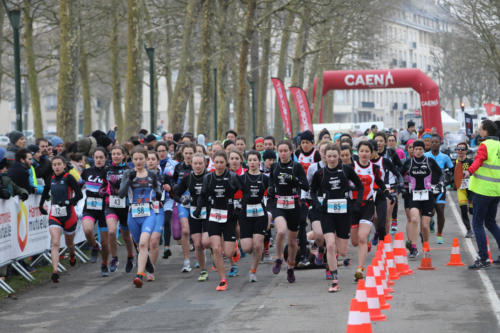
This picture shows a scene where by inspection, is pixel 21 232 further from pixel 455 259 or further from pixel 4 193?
pixel 455 259

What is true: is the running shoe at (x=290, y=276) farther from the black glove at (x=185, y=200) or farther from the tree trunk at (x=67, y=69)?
the tree trunk at (x=67, y=69)

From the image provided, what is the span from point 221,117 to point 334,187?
25.3m

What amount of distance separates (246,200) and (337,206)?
3.77ft

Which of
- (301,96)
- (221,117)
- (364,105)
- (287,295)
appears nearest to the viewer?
(287,295)

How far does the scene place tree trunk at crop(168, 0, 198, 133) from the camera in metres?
31.8

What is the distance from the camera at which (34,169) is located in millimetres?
14180

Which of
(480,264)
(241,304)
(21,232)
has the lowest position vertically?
(241,304)

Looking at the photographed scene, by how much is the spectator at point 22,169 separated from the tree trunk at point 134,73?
51.9 feet

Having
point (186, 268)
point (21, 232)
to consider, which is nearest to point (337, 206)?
point (186, 268)

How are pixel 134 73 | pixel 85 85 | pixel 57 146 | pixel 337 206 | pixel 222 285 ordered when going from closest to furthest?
pixel 337 206, pixel 222 285, pixel 57 146, pixel 134 73, pixel 85 85

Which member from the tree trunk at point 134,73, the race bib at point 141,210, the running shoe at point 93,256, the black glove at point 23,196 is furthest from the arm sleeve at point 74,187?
the tree trunk at point 134,73

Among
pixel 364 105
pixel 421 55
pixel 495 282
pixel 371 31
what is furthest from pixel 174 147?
pixel 421 55

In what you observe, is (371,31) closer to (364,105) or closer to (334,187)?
(334,187)

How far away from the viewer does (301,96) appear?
31906 mm
